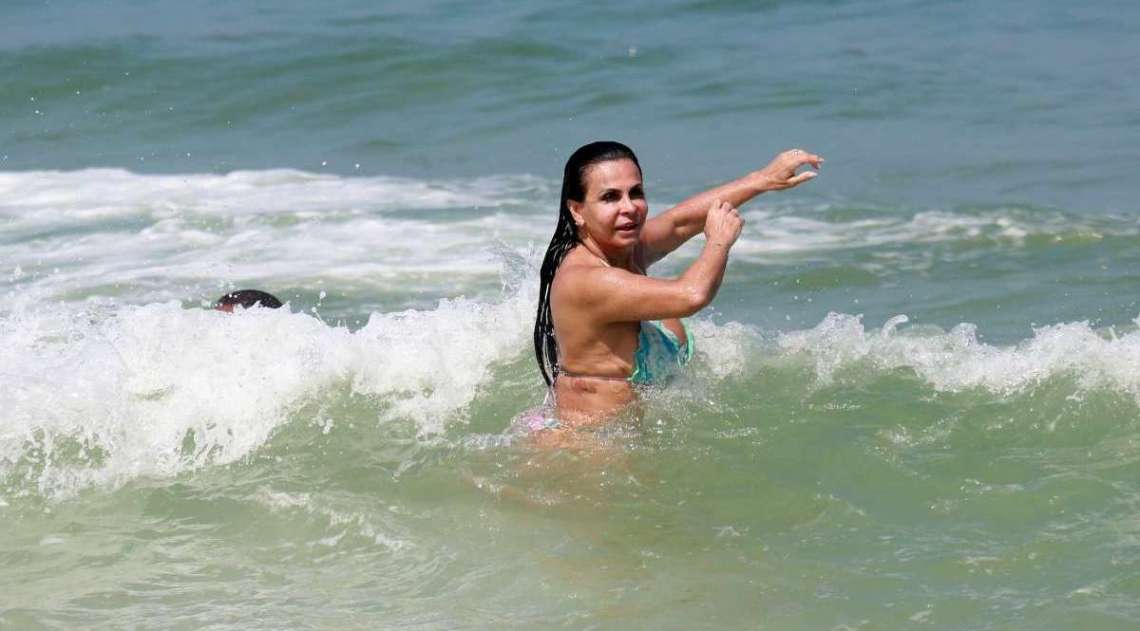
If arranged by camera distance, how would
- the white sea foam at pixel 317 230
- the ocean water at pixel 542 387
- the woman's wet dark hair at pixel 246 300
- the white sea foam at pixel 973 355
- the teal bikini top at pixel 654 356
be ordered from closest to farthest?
the ocean water at pixel 542 387 → the teal bikini top at pixel 654 356 → the white sea foam at pixel 973 355 → the woman's wet dark hair at pixel 246 300 → the white sea foam at pixel 317 230

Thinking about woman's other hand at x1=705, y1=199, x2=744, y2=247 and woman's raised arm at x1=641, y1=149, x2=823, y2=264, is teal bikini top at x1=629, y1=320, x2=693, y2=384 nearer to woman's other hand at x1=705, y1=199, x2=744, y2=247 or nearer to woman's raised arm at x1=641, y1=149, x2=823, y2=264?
woman's raised arm at x1=641, y1=149, x2=823, y2=264

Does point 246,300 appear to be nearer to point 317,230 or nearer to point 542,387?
point 542,387

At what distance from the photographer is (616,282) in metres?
5.24

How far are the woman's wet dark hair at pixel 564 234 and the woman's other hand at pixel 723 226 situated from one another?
0.34 metres

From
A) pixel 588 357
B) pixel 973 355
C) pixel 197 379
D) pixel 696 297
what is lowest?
pixel 973 355

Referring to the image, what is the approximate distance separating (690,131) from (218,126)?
4.33m

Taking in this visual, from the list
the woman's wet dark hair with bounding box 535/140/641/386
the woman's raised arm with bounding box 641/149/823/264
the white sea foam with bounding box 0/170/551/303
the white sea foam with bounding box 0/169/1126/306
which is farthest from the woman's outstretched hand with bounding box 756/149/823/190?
the white sea foam with bounding box 0/170/551/303

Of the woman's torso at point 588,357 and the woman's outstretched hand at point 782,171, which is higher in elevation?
the woman's outstretched hand at point 782,171

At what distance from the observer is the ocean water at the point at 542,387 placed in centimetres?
495

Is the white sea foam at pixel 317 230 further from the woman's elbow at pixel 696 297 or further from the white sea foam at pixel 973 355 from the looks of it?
the woman's elbow at pixel 696 297

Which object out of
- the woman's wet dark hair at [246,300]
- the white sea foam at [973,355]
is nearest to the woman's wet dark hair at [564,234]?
the white sea foam at [973,355]

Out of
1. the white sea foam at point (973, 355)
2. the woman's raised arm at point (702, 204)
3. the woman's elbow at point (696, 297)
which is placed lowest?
the white sea foam at point (973, 355)

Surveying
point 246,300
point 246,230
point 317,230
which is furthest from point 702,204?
point 246,230

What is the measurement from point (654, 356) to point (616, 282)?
530 mm
